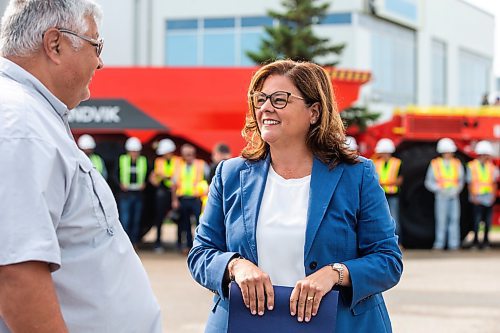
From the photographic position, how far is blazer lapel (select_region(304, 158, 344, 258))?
2.85 meters

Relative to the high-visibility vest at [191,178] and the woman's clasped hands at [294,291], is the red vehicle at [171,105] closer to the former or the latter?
the high-visibility vest at [191,178]

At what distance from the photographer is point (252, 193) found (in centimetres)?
297

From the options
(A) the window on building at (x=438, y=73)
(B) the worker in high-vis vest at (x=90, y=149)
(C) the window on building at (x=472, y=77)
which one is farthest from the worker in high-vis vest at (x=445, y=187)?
(C) the window on building at (x=472, y=77)

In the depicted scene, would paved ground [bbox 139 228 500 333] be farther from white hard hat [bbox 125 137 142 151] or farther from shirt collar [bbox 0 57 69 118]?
shirt collar [bbox 0 57 69 118]

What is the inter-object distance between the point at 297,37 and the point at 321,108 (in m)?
23.9

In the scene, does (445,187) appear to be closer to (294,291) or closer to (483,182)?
(483,182)

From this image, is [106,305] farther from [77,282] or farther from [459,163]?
[459,163]

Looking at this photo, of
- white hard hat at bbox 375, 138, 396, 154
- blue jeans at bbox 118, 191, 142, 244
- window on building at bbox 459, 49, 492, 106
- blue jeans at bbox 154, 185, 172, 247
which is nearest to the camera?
blue jeans at bbox 118, 191, 142, 244

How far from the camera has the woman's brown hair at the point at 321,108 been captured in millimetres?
3010

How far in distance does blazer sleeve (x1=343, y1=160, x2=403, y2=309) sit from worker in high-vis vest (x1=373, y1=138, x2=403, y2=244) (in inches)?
356

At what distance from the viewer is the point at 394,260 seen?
9.48 ft

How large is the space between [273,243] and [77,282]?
96 cm

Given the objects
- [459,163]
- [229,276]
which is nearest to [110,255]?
[229,276]

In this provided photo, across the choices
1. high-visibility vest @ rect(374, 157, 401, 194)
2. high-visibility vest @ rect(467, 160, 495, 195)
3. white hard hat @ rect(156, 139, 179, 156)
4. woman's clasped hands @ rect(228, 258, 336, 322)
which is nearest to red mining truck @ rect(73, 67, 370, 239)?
white hard hat @ rect(156, 139, 179, 156)
